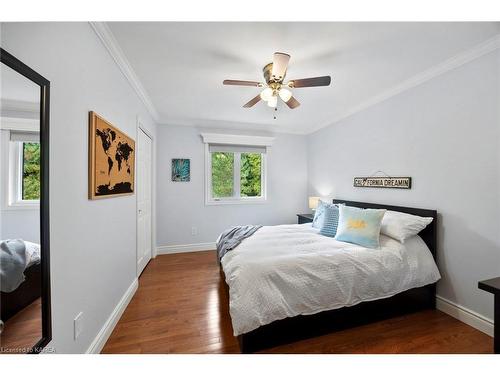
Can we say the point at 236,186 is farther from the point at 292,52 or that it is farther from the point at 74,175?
the point at 74,175

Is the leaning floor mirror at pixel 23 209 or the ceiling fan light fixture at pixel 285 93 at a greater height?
the ceiling fan light fixture at pixel 285 93

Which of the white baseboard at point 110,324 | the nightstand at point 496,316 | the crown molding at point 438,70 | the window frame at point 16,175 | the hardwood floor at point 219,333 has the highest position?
the crown molding at point 438,70

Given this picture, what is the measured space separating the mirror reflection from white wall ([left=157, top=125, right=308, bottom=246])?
2875mm

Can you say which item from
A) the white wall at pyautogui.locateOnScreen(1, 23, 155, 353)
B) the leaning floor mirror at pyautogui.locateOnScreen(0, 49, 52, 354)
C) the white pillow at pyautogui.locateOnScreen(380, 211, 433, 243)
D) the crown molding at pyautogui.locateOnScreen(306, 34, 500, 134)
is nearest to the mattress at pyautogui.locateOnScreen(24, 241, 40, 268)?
the leaning floor mirror at pyautogui.locateOnScreen(0, 49, 52, 354)

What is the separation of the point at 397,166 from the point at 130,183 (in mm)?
3063

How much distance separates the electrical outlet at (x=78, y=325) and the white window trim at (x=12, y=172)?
2.71 feet

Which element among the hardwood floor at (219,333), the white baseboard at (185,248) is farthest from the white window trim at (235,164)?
the hardwood floor at (219,333)

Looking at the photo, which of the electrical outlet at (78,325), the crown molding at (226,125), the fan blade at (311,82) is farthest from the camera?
the crown molding at (226,125)

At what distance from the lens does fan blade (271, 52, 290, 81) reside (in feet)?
5.20

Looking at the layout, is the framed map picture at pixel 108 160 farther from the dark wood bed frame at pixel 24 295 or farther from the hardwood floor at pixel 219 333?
the hardwood floor at pixel 219 333

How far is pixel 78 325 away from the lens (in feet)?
4.34

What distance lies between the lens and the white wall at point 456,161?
178 cm

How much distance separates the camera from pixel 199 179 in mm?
3969

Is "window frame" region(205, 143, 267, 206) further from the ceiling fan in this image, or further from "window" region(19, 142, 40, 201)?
"window" region(19, 142, 40, 201)
